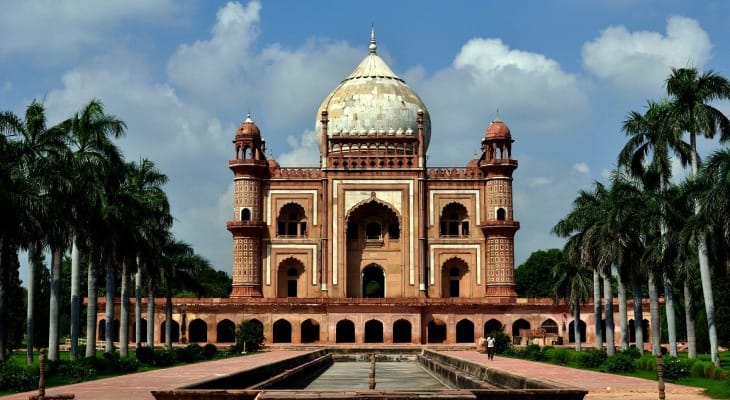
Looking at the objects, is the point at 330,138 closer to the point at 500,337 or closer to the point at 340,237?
the point at 340,237

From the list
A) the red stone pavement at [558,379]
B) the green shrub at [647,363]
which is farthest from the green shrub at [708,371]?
the green shrub at [647,363]

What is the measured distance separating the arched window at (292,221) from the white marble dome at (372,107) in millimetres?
5266

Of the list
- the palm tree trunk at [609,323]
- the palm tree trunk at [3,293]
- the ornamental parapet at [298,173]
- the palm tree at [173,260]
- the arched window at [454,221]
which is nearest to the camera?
the palm tree trunk at [3,293]

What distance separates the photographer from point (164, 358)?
31016 millimetres

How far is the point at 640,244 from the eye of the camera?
3106cm

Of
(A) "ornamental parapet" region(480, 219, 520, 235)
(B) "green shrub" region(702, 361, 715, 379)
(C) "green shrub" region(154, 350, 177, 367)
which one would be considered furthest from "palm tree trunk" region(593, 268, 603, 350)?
(C) "green shrub" region(154, 350, 177, 367)

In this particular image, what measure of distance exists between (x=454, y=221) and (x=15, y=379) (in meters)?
36.2

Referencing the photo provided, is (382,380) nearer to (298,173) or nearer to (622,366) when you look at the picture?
(622,366)

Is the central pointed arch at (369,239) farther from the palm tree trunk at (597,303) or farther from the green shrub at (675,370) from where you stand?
the green shrub at (675,370)

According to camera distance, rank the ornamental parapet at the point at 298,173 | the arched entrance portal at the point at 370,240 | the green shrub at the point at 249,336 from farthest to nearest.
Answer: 1. the ornamental parapet at the point at 298,173
2. the arched entrance portal at the point at 370,240
3. the green shrub at the point at 249,336

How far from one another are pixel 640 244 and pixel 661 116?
14.7ft

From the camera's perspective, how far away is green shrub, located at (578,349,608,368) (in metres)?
28.9

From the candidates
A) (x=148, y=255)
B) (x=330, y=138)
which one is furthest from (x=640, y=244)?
(x=330, y=138)

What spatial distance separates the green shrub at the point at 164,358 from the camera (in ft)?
101
